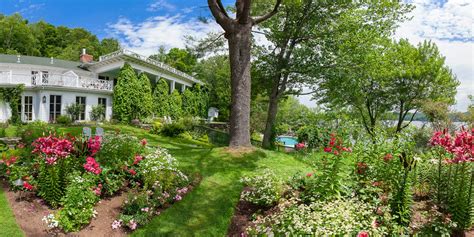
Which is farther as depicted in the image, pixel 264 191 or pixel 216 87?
pixel 216 87

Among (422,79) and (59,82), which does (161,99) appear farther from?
(422,79)

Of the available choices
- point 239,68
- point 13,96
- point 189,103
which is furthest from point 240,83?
point 189,103

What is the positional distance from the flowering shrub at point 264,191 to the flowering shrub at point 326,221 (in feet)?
2.51

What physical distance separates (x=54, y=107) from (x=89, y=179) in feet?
67.8

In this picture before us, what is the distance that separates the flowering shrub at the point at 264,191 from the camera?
5.77 meters

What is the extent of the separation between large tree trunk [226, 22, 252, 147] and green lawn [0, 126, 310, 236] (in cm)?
73

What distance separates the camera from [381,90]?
88.0ft

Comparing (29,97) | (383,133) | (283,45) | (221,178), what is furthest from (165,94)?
(383,133)

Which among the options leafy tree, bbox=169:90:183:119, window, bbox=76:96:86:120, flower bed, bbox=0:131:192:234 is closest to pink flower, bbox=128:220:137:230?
flower bed, bbox=0:131:192:234

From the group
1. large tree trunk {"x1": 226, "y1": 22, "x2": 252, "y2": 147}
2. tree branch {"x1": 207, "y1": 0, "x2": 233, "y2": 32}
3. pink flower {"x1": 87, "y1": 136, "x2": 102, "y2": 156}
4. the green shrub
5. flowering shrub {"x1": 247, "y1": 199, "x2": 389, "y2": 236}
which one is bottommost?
the green shrub

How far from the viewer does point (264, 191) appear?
5930 mm

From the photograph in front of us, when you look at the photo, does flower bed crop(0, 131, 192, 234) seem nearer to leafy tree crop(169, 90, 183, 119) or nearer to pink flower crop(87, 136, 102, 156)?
pink flower crop(87, 136, 102, 156)

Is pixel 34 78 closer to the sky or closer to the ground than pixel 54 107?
closer to the sky

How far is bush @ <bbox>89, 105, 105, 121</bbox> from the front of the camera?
960 inches
